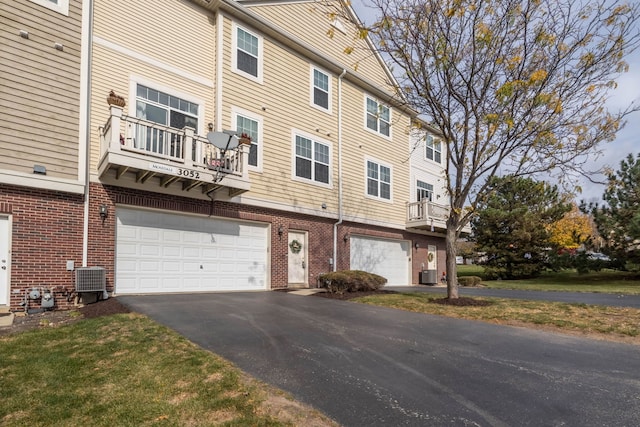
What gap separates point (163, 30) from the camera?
11.7 metres

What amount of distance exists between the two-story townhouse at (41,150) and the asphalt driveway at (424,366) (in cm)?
251

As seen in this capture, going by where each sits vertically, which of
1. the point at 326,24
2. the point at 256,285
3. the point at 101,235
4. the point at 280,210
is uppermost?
the point at 326,24

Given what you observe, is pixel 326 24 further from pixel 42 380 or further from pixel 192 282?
pixel 42 380

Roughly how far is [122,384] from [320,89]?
1372cm

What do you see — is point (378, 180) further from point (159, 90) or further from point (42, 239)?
point (42, 239)

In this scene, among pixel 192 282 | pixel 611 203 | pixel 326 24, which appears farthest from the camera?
pixel 611 203

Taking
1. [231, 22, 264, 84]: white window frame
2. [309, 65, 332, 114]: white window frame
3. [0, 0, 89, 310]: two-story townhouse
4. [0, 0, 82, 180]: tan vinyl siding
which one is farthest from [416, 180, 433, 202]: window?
[0, 0, 82, 180]: tan vinyl siding

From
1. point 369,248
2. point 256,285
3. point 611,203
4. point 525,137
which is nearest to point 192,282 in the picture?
point 256,285

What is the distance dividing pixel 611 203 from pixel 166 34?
2597 centimetres

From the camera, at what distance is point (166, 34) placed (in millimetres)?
11719

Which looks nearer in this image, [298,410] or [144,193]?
[298,410]

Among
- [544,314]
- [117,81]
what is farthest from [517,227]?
[117,81]

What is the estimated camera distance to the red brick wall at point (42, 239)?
841cm

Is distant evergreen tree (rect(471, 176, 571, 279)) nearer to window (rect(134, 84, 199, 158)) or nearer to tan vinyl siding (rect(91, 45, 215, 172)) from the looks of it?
window (rect(134, 84, 199, 158))
